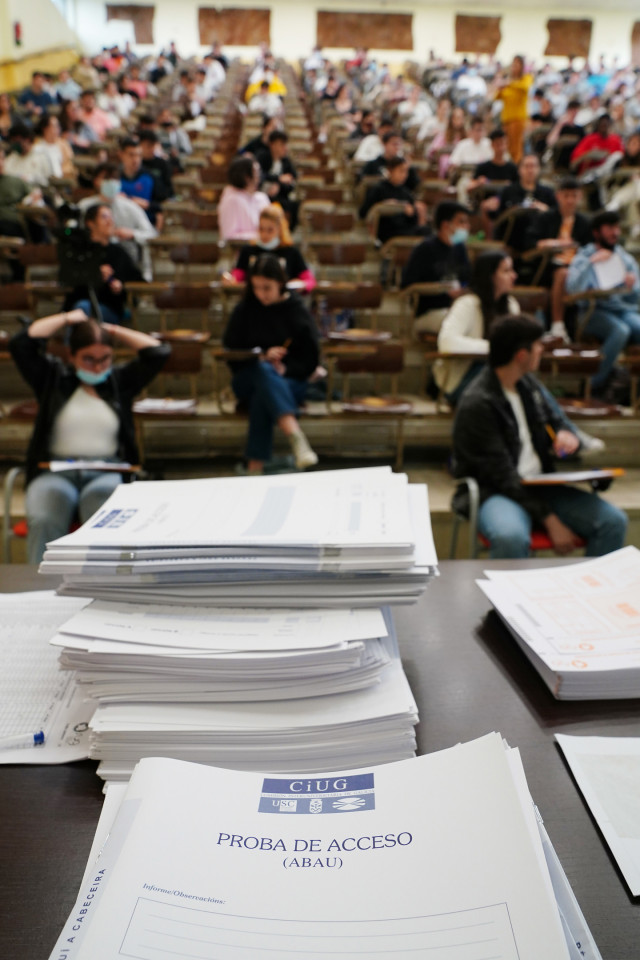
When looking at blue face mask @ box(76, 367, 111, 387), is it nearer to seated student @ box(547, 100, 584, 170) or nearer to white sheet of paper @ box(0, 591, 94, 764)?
white sheet of paper @ box(0, 591, 94, 764)

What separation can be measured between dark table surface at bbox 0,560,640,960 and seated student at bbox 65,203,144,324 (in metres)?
3.54

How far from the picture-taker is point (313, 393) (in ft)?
13.0

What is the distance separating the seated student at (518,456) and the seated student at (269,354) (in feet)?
3.49

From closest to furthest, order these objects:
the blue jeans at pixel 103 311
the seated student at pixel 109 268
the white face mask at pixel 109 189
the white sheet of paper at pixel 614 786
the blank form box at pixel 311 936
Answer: the blank form box at pixel 311 936 < the white sheet of paper at pixel 614 786 < the blue jeans at pixel 103 311 < the seated student at pixel 109 268 < the white face mask at pixel 109 189

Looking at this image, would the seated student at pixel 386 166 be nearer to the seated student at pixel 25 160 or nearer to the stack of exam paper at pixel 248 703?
the seated student at pixel 25 160

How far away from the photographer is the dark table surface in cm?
48

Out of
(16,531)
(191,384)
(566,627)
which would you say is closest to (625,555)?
(566,627)

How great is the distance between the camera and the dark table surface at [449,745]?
0.48 meters

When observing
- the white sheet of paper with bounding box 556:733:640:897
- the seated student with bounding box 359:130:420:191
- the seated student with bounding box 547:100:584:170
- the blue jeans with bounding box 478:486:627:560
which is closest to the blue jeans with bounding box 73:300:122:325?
the blue jeans with bounding box 478:486:627:560

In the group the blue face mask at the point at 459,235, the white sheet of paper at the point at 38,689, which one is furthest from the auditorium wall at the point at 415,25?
the white sheet of paper at the point at 38,689

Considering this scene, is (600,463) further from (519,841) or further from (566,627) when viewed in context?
(519,841)

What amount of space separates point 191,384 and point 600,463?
2.08 metres

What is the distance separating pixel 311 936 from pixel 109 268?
4.18m

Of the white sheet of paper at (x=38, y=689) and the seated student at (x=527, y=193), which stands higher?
the seated student at (x=527, y=193)
